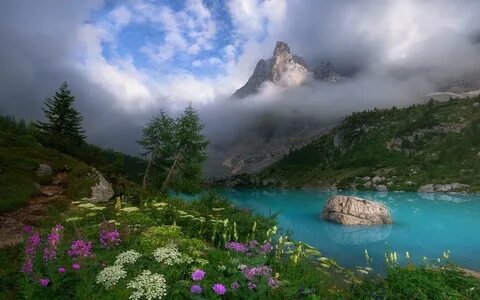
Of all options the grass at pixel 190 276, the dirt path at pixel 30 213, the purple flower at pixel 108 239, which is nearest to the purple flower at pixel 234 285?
the grass at pixel 190 276

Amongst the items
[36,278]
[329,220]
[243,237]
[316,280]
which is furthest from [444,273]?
[329,220]

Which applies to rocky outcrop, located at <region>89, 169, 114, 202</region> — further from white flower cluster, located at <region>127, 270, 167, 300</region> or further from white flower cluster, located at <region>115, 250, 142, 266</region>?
white flower cluster, located at <region>127, 270, 167, 300</region>

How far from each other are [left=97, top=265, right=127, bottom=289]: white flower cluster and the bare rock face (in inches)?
2209

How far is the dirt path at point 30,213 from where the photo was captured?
Result: 19.3m

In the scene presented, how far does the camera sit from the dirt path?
19.3 metres

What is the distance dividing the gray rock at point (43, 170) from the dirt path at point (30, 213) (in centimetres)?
65

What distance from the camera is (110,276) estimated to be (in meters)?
8.41

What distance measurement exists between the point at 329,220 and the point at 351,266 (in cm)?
3496

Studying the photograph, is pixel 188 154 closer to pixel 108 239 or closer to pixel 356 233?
pixel 356 233

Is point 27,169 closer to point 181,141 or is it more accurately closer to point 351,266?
point 351,266

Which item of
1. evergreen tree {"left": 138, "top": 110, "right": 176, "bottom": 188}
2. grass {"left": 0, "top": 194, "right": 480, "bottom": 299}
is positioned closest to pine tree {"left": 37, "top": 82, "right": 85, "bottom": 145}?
evergreen tree {"left": 138, "top": 110, "right": 176, "bottom": 188}

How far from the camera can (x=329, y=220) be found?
65312 mm

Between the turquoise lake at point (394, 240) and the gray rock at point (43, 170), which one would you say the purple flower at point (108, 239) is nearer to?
the turquoise lake at point (394, 240)

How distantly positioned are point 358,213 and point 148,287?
190ft
